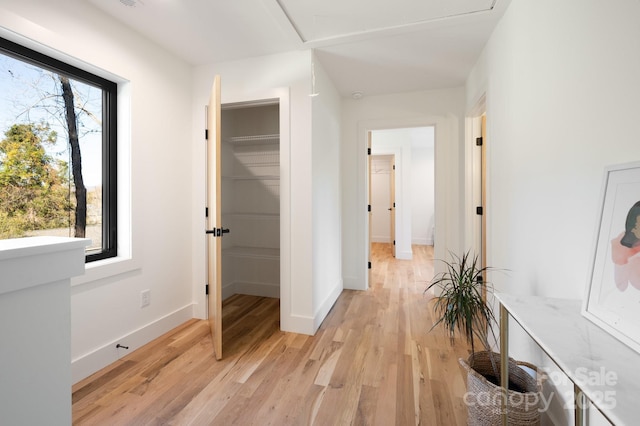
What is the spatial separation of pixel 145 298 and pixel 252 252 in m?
1.36

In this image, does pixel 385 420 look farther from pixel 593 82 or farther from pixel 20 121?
pixel 20 121

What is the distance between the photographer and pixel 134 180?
2.15 m

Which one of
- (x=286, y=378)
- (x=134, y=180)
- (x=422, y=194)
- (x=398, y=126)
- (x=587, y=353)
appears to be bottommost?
(x=286, y=378)

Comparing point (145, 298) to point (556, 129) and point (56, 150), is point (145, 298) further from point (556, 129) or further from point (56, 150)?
point (556, 129)

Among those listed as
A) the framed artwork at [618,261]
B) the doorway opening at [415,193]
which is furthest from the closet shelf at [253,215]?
the doorway opening at [415,193]

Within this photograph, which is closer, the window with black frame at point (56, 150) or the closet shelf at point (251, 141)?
the window with black frame at point (56, 150)

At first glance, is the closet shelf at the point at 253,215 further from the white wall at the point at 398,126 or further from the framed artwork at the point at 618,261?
the framed artwork at the point at 618,261

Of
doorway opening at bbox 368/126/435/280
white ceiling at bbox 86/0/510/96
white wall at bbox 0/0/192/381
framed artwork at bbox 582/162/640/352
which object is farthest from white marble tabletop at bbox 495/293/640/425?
doorway opening at bbox 368/126/435/280

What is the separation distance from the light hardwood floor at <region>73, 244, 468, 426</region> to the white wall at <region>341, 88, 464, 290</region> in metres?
1.01

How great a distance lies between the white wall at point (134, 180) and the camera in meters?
1.74

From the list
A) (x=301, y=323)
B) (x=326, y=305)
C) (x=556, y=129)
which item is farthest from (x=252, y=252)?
(x=556, y=129)

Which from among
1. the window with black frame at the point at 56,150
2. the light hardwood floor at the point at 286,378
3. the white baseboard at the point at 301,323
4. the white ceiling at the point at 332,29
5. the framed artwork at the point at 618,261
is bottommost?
the light hardwood floor at the point at 286,378

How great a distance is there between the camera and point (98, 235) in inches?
81.4

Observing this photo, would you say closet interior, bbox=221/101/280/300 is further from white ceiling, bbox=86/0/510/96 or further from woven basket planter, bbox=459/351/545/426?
woven basket planter, bbox=459/351/545/426
